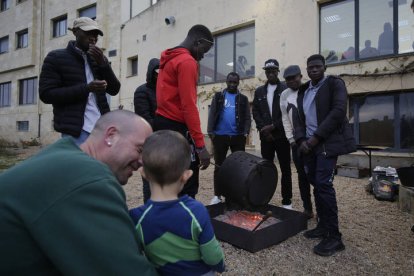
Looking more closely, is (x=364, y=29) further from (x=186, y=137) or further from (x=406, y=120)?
(x=186, y=137)

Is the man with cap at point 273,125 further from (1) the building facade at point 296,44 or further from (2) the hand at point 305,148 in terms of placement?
(1) the building facade at point 296,44

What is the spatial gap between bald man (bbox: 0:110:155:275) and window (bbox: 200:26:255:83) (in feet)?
35.3

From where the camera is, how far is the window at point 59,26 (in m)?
20.8

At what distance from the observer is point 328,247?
3125 mm

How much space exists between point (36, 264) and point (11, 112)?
25720mm

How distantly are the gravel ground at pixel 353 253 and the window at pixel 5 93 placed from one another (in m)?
25.3

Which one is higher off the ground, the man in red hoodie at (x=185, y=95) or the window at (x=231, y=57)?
the window at (x=231, y=57)

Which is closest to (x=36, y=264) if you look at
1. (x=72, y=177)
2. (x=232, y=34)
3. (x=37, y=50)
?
(x=72, y=177)

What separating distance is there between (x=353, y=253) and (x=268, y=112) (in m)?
2.29

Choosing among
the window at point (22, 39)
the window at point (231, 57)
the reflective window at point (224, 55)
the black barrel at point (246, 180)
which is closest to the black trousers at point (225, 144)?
the black barrel at point (246, 180)

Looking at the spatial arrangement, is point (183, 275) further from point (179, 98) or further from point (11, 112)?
point (11, 112)

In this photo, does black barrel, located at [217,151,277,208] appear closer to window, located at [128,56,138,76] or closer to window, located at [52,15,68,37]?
window, located at [128,56,138,76]

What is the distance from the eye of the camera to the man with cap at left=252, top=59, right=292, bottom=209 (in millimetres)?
4555

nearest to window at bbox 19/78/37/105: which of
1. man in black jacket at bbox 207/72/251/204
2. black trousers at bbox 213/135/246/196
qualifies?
man in black jacket at bbox 207/72/251/204
